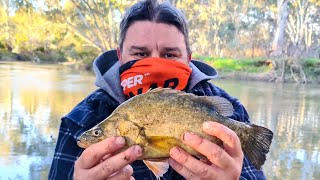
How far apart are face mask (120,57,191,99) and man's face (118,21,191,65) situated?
0.07m

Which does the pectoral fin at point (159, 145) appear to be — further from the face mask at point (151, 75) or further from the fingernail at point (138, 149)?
the face mask at point (151, 75)

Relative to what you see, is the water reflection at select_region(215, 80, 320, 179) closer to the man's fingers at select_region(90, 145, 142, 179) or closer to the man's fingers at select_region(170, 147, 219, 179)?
the man's fingers at select_region(170, 147, 219, 179)

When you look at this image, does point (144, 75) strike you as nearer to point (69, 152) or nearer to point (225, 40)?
point (69, 152)

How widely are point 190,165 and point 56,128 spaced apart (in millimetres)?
7780

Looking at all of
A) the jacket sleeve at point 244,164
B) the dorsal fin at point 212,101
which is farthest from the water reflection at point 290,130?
the dorsal fin at point 212,101

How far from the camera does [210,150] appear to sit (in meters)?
1.60

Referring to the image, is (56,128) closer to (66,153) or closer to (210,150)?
(66,153)

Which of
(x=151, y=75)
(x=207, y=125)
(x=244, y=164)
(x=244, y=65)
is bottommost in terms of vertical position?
(x=244, y=65)

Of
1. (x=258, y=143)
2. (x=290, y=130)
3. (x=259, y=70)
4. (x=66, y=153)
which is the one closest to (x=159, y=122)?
(x=258, y=143)

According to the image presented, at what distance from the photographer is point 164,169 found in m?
1.72

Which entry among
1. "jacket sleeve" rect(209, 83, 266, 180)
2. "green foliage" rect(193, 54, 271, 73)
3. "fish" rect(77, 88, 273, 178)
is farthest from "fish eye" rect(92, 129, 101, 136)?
"green foliage" rect(193, 54, 271, 73)

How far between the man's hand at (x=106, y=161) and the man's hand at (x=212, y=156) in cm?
18

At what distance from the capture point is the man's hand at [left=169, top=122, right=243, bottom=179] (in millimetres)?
1575

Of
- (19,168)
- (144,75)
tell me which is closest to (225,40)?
(19,168)
